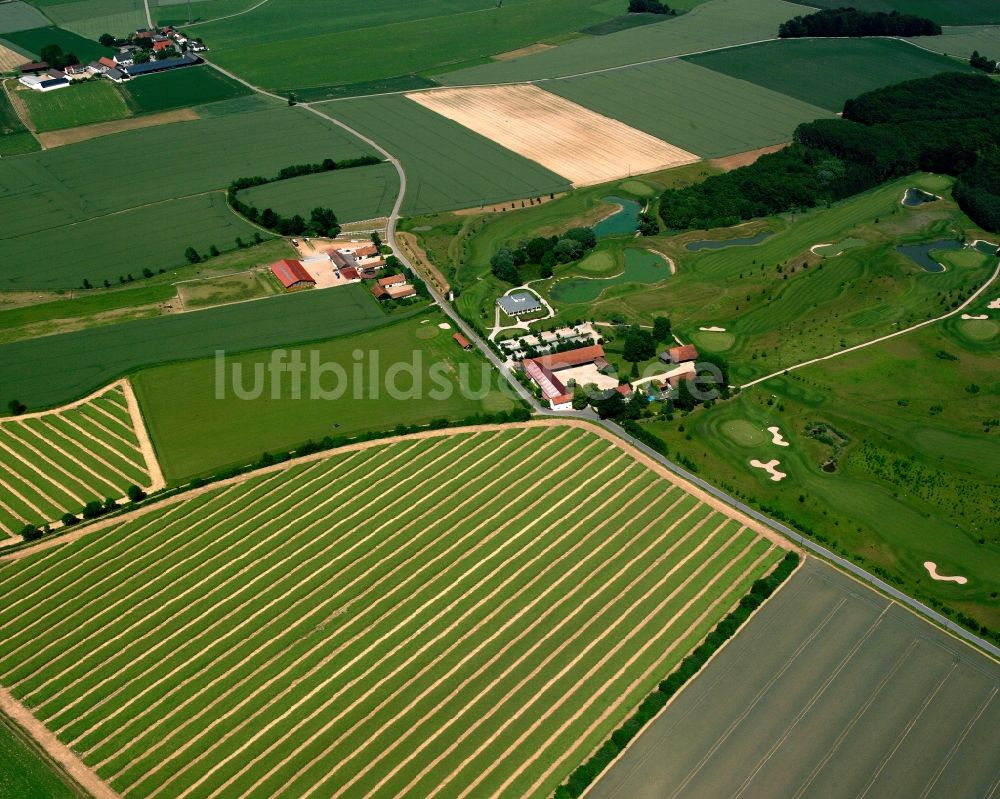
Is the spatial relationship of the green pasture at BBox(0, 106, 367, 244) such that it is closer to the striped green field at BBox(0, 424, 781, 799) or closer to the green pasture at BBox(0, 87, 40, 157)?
the green pasture at BBox(0, 87, 40, 157)

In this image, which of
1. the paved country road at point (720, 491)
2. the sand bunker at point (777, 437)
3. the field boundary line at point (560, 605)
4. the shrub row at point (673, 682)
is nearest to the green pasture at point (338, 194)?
the paved country road at point (720, 491)

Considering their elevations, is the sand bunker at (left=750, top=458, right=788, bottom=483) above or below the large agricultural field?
above

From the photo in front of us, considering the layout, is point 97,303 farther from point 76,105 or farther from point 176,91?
point 176,91

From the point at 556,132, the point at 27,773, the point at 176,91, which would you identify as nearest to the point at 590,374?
the point at 27,773

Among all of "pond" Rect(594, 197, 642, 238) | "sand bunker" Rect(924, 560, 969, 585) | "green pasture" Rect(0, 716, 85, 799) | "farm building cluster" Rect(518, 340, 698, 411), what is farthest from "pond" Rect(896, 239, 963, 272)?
"green pasture" Rect(0, 716, 85, 799)

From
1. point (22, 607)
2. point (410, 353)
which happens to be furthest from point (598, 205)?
point (22, 607)

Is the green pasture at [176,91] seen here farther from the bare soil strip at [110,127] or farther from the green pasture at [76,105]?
the bare soil strip at [110,127]
